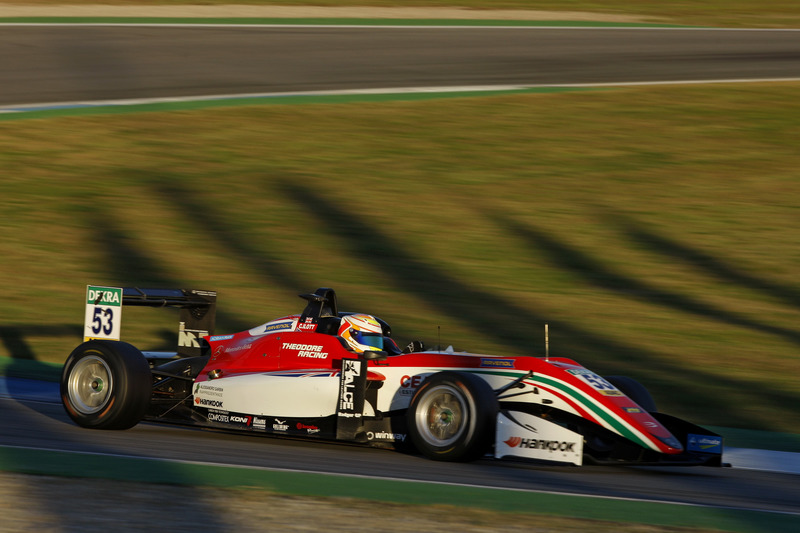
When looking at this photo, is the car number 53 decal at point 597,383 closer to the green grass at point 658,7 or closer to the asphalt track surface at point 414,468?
the asphalt track surface at point 414,468

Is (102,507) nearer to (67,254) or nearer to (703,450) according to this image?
(703,450)

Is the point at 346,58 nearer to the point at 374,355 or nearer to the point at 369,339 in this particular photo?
the point at 369,339

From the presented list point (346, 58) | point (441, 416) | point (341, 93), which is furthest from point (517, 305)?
point (346, 58)

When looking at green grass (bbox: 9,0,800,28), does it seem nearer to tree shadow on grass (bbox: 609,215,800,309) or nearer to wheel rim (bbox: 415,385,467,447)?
tree shadow on grass (bbox: 609,215,800,309)

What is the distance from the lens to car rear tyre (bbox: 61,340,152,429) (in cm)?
877

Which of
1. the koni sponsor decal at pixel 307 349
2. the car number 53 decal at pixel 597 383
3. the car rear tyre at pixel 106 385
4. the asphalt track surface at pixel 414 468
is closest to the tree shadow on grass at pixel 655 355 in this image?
the asphalt track surface at pixel 414 468

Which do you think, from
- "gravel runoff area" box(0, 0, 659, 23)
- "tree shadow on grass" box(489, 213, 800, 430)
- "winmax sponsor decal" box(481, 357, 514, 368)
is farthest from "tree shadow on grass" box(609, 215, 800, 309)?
"gravel runoff area" box(0, 0, 659, 23)

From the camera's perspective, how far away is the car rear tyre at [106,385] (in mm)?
8766

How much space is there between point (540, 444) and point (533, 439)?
0.18 ft

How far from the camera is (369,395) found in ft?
27.7

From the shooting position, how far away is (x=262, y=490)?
6.77 metres

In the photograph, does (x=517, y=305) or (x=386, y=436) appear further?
(x=517, y=305)

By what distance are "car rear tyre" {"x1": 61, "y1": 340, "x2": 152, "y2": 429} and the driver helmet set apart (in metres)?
1.56

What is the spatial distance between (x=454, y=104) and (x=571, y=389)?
51.4 ft
